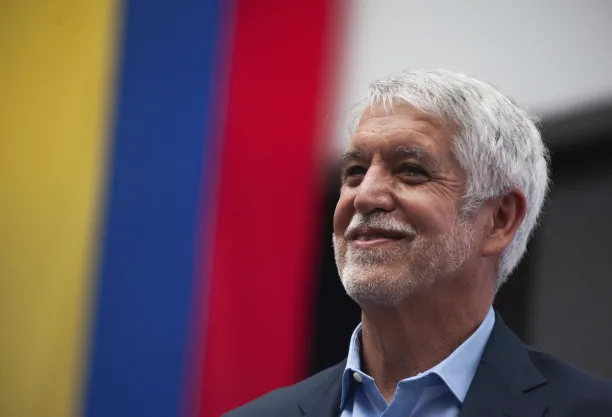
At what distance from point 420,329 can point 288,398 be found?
40 centimetres

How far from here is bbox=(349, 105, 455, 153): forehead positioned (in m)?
2.03

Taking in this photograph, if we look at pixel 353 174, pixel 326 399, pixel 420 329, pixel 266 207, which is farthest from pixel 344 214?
pixel 266 207

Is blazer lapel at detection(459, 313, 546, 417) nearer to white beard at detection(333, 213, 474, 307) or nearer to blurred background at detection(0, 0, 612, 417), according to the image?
white beard at detection(333, 213, 474, 307)

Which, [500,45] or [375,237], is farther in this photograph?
[500,45]

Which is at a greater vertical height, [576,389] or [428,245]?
[428,245]

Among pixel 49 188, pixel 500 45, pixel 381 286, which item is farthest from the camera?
pixel 49 188

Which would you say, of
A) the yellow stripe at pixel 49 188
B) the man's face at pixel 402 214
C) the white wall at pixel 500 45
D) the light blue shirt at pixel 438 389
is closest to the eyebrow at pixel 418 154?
the man's face at pixel 402 214

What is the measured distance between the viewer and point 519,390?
6.00ft

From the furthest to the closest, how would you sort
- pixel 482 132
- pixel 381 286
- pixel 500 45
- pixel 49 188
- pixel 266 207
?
1. pixel 49 188
2. pixel 266 207
3. pixel 500 45
4. pixel 482 132
5. pixel 381 286

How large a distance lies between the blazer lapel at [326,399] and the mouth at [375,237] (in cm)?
34

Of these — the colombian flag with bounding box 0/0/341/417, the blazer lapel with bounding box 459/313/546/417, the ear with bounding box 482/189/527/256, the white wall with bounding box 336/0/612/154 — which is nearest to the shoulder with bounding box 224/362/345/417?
the blazer lapel with bounding box 459/313/546/417

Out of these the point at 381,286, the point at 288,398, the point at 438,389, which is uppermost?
the point at 381,286

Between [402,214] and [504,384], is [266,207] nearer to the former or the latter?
[402,214]

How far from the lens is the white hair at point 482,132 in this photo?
204 cm
